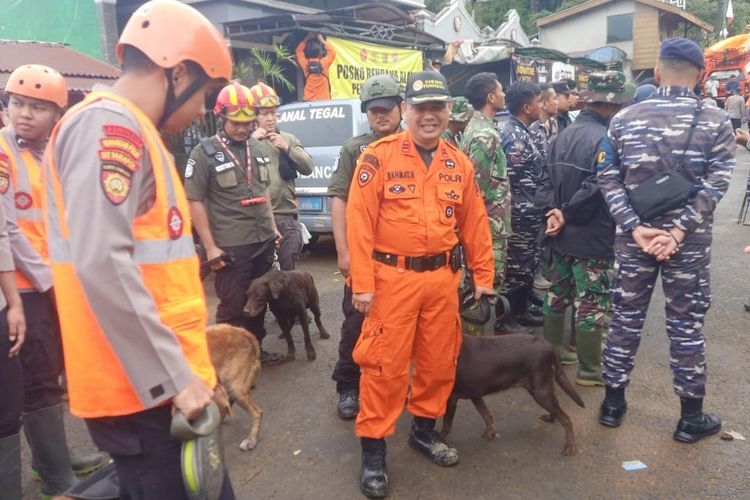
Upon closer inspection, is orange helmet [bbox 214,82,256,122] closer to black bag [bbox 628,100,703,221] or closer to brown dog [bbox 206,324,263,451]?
brown dog [bbox 206,324,263,451]

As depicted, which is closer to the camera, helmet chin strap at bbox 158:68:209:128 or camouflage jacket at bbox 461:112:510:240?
helmet chin strap at bbox 158:68:209:128

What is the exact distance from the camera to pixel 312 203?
8.01m

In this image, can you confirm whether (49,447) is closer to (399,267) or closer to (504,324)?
(399,267)

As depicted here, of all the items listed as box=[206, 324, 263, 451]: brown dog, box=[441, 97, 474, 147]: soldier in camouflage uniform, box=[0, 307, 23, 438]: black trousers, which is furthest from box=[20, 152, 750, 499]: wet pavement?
box=[441, 97, 474, 147]: soldier in camouflage uniform

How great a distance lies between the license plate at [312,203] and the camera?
7.97 metres

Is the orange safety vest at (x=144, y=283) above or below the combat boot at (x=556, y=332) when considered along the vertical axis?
above

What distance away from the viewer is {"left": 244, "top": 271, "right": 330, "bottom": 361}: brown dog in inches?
182

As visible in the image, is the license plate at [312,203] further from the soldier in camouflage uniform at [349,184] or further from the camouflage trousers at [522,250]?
the soldier in camouflage uniform at [349,184]

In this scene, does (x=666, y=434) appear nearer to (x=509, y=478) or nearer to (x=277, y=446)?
(x=509, y=478)

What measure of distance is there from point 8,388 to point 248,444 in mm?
1567

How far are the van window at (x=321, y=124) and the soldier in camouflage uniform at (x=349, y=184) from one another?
417 centimetres

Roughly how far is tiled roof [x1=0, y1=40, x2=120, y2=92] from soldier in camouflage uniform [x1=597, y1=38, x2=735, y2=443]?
6247mm

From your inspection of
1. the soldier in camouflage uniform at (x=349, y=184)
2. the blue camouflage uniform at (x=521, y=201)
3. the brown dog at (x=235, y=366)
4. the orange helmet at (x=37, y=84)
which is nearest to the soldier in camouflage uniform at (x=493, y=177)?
the blue camouflage uniform at (x=521, y=201)

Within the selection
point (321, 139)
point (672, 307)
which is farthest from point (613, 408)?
point (321, 139)
